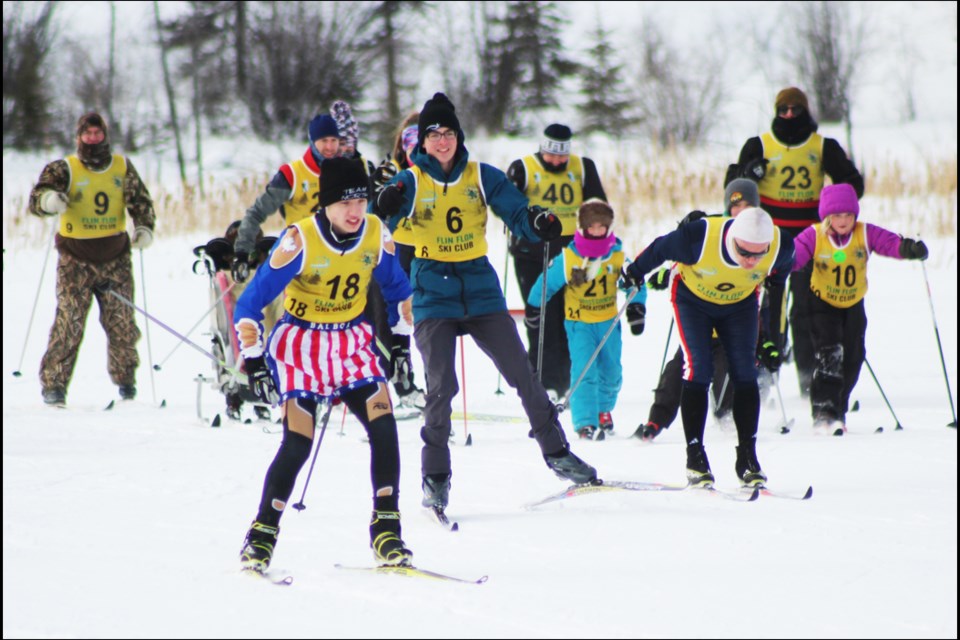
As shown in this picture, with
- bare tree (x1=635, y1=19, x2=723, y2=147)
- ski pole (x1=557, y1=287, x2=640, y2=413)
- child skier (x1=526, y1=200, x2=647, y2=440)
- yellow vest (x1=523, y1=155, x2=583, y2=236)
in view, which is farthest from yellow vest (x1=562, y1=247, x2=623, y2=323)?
bare tree (x1=635, y1=19, x2=723, y2=147)

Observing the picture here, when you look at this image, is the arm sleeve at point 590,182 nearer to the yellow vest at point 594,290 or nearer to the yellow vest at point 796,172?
the yellow vest at point 594,290

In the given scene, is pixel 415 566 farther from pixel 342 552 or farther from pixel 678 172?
pixel 678 172

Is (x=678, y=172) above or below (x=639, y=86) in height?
below

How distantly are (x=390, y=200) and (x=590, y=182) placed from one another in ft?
9.38

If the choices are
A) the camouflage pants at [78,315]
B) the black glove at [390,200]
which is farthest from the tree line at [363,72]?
the black glove at [390,200]

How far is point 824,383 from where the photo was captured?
6969 millimetres

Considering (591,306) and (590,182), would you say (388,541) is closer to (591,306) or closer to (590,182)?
(591,306)

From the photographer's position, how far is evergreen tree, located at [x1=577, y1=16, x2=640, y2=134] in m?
27.9

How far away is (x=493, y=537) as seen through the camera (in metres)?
→ 4.68

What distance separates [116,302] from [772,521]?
16.5 feet

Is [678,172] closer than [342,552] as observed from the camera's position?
No

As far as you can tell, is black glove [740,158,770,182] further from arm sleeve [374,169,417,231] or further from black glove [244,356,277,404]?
black glove [244,356,277,404]

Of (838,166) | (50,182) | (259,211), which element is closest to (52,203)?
(50,182)

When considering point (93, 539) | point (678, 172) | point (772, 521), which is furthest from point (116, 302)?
point (678, 172)
